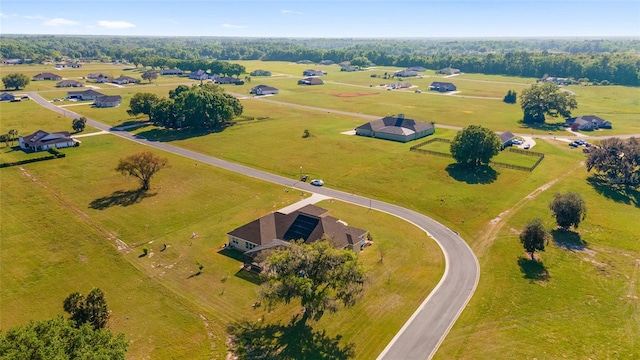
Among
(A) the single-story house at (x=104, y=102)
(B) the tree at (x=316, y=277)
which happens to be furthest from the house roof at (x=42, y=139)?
(B) the tree at (x=316, y=277)

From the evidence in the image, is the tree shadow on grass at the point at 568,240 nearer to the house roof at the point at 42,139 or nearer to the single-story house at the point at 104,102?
the house roof at the point at 42,139

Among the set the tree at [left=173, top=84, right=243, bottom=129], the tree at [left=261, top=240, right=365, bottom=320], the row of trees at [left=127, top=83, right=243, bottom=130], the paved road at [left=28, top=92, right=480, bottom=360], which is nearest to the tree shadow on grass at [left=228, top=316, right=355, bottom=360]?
the tree at [left=261, top=240, right=365, bottom=320]

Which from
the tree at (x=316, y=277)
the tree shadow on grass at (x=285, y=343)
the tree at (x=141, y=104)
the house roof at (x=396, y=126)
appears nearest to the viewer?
the tree shadow on grass at (x=285, y=343)

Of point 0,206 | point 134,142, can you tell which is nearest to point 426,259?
point 0,206

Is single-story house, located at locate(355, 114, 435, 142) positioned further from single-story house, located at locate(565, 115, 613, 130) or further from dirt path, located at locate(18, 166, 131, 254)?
dirt path, located at locate(18, 166, 131, 254)

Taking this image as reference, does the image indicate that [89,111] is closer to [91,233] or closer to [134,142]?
[134,142]
